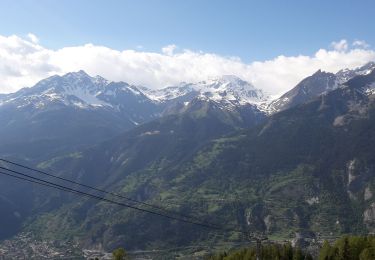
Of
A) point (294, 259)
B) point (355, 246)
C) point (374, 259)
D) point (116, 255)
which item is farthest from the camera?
point (294, 259)

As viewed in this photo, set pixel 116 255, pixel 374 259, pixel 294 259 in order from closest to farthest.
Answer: pixel 116 255 → pixel 374 259 → pixel 294 259

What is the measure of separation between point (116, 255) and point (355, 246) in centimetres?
7280

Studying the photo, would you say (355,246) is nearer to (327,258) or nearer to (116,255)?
(327,258)

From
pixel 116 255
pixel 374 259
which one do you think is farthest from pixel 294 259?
pixel 116 255

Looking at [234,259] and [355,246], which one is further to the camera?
[234,259]

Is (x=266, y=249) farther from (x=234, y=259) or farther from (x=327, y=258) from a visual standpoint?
(x=327, y=258)

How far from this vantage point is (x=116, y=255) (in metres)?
123

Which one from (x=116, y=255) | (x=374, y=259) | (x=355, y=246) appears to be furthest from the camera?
(x=355, y=246)

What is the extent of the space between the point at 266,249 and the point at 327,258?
24848mm

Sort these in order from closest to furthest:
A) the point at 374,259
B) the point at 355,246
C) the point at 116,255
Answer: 1. the point at 116,255
2. the point at 374,259
3. the point at 355,246

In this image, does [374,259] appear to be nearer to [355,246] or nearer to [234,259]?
[355,246]

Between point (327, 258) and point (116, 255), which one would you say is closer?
point (116, 255)

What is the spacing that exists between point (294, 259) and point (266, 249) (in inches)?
461

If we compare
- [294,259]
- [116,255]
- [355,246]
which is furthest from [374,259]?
[116,255]
